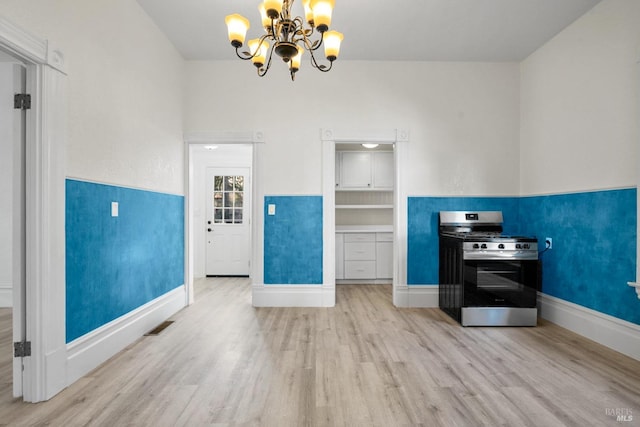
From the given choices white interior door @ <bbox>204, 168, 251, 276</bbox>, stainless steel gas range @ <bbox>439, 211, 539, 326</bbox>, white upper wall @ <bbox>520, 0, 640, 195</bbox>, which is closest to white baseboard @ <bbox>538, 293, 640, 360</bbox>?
stainless steel gas range @ <bbox>439, 211, 539, 326</bbox>

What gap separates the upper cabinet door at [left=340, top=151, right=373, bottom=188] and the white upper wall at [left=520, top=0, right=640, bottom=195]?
2401 millimetres

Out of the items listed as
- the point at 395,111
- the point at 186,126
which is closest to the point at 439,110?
the point at 395,111

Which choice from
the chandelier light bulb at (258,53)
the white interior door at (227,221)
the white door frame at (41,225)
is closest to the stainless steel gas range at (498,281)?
the chandelier light bulb at (258,53)

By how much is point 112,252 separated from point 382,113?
124 inches

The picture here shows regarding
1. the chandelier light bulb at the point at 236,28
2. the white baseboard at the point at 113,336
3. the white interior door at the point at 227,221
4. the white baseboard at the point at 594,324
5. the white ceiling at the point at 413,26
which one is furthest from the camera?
the white interior door at the point at 227,221

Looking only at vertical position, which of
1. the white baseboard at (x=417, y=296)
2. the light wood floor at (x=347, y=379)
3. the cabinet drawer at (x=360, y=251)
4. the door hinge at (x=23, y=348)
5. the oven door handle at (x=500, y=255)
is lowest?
the light wood floor at (x=347, y=379)

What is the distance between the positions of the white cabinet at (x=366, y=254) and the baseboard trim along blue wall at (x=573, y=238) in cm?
138

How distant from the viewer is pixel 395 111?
395 cm

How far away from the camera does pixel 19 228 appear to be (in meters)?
1.90

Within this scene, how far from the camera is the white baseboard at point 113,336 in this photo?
214 cm

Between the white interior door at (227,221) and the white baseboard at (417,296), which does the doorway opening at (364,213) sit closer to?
the white baseboard at (417,296)

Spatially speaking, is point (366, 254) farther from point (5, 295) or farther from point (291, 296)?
point (5, 295)

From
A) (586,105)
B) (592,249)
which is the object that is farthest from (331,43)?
(592,249)

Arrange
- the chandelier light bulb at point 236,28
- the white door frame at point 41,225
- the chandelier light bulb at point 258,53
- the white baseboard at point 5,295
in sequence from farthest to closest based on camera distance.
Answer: the white baseboard at point 5,295
the chandelier light bulb at point 258,53
the chandelier light bulb at point 236,28
the white door frame at point 41,225
